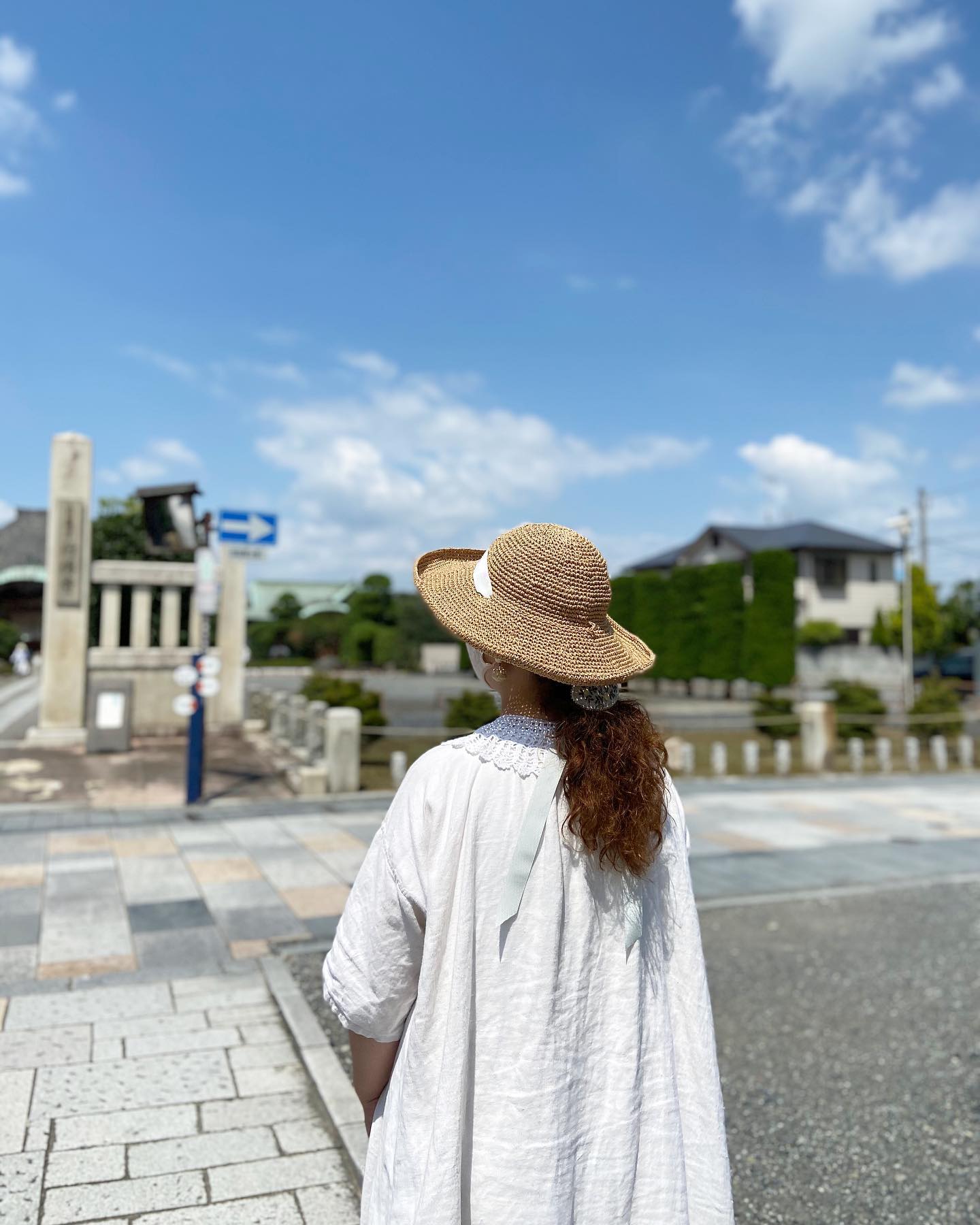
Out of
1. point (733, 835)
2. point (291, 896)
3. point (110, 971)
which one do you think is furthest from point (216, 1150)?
point (733, 835)

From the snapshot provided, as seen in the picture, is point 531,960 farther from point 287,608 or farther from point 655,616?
point 287,608

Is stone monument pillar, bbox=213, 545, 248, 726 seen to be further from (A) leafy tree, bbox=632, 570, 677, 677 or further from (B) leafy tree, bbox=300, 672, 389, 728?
(A) leafy tree, bbox=632, 570, 677, 677

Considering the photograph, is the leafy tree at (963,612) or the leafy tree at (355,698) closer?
the leafy tree at (355,698)

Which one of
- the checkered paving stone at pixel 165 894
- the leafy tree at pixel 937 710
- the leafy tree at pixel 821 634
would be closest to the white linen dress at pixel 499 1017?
the checkered paving stone at pixel 165 894

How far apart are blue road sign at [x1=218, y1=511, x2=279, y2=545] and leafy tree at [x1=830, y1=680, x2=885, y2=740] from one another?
11808 mm

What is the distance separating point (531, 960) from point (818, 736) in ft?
47.3

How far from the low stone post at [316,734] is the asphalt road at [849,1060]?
657cm

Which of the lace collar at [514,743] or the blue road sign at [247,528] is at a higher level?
the blue road sign at [247,528]

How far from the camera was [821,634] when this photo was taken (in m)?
43.5

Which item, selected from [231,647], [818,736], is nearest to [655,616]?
[818,736]

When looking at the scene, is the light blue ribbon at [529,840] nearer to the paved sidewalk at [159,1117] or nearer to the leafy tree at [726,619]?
the paved sidewalk at [159,1117]

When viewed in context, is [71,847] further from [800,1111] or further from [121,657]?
[121,657]

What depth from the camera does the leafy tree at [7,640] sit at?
130 feet

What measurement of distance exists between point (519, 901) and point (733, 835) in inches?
331
